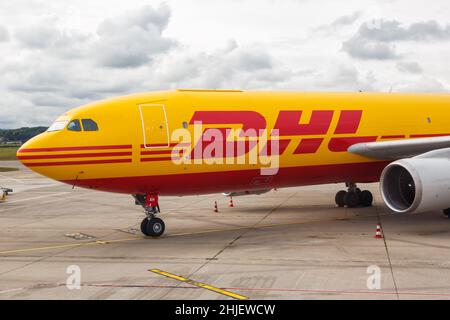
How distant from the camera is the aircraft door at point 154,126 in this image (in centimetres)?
1370

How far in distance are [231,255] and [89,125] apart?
5127 mm

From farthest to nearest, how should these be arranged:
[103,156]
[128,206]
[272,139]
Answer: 1. [128,206]
2. [272,139]
3. [103,156]

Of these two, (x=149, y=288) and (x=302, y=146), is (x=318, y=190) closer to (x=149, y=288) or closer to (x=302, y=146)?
(x=302, y=146)

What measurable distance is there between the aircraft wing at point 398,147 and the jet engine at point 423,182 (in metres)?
0.80

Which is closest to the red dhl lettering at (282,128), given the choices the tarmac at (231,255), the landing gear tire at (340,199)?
the tarmac at (231,255)

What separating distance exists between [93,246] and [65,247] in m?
0.77

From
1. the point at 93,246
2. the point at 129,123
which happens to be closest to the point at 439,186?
the point at 129,123

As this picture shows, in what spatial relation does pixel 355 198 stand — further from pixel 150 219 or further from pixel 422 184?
pixel 150 219

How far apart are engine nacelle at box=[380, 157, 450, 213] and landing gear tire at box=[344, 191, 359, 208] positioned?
5.72 metres

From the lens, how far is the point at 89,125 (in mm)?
13430

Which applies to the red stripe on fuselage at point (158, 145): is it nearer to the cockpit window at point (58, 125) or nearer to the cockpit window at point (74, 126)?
the cockpit window at point (74, 126)

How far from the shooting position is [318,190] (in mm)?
30000

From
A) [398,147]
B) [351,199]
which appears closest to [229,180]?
[398,147]
